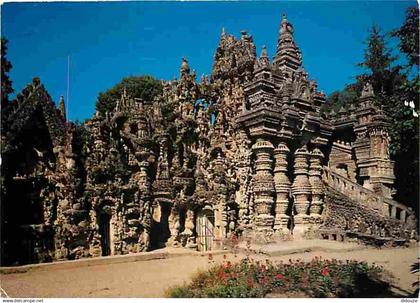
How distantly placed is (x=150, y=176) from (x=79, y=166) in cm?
351

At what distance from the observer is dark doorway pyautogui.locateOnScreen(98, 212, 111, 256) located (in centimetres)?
1476

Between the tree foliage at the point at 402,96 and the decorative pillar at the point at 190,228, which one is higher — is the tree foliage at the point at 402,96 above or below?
above

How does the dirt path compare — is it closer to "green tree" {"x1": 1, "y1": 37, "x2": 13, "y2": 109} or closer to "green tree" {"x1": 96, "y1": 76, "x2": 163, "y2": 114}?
"green tree" {"x1": 1, "y1": 37, "x2": 13, "y2": 109}

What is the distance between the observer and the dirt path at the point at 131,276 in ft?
29.3

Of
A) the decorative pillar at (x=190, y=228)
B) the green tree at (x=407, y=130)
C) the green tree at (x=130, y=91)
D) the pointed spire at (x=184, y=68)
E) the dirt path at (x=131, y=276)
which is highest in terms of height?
the green tree at (x=130, y=91)

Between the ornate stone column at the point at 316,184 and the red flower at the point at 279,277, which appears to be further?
the ornate stone column at the point at 316,184

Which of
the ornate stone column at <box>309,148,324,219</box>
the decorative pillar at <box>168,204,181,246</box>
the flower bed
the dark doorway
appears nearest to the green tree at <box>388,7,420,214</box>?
the ornate stone column at <box>309,148,324,219</box>

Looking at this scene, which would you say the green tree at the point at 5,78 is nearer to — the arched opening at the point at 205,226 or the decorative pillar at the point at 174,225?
the decorative pillar at the point at 174,225

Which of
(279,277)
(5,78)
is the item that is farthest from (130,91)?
(279,277)

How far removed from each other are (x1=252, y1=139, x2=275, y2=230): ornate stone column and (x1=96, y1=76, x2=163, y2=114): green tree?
67.4 feet

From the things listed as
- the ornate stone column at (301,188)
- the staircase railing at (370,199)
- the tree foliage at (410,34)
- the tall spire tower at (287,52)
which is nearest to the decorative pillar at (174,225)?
the ornate stone column at (301,188)

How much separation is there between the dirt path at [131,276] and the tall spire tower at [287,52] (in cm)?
909

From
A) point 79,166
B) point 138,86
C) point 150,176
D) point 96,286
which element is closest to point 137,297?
point 96,286

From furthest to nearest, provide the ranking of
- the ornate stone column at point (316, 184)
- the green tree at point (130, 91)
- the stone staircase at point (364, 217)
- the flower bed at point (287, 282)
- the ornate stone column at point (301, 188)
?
1. the green tree at point (130, 91)
2. the ornate stone column at point (316, 184)
3. the ornate stone column at point (301, 188)
4. the stone staircase at point (364, 217)
5. the flower bed at point (287, 282)
